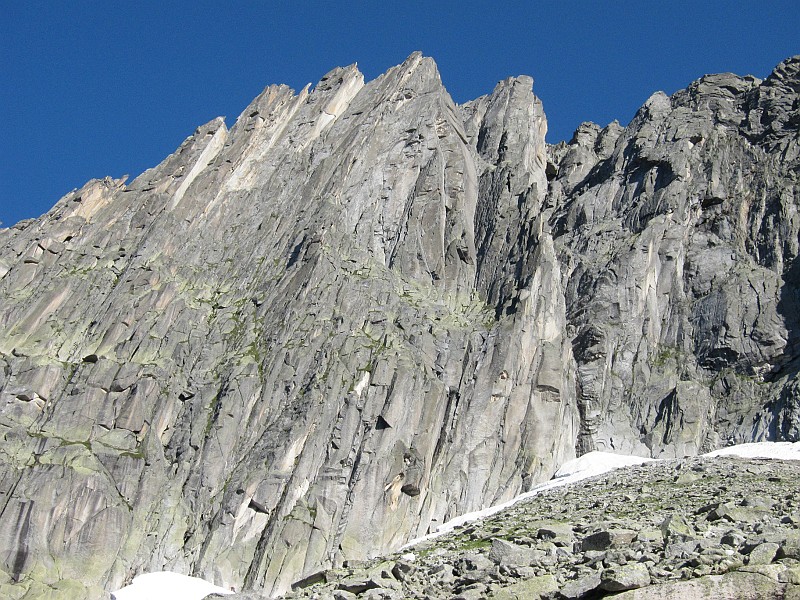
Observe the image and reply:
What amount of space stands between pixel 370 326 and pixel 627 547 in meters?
46.9

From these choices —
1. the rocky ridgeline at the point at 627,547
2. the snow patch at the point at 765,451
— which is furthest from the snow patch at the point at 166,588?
the snow patch at the point at 765,451

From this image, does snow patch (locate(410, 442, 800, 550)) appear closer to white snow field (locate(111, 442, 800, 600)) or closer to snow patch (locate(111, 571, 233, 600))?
white snow field (locate(111, 442, 800, 600))

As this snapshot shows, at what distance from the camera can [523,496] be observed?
71000mm

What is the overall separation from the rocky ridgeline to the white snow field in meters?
4.75

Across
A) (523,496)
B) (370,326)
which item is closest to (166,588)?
(523,496)

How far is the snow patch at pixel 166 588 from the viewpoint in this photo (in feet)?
212

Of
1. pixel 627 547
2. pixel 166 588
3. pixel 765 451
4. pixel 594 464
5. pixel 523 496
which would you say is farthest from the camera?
pixel 594 464

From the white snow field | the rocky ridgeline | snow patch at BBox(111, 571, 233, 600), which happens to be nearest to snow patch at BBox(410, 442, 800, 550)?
the white snow field

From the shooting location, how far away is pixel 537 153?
119688 mm

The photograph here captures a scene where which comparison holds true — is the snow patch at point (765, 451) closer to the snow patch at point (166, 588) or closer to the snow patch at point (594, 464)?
the snow patch at point (594, 464)

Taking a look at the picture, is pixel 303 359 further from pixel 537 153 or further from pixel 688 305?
pixel 537 153

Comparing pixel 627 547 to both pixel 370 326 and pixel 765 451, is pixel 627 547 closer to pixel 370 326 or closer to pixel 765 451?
pixel 765 451

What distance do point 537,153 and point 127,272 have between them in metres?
50.8

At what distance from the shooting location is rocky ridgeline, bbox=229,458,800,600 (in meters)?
29.5
